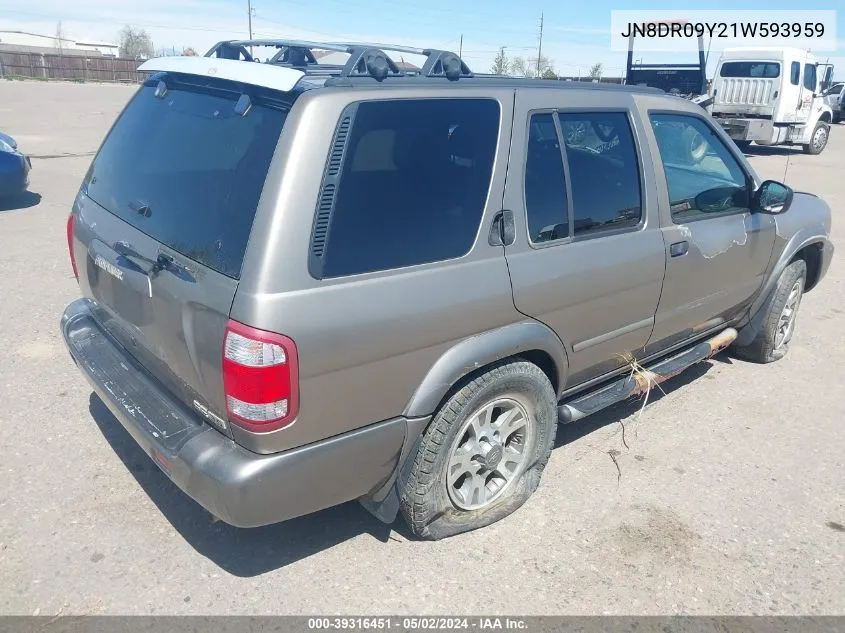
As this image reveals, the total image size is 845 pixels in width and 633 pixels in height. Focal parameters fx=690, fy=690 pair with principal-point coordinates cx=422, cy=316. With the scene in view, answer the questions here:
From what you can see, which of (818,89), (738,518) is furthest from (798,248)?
(818,89)

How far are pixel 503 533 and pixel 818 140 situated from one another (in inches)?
800

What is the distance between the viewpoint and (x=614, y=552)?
3.01 m

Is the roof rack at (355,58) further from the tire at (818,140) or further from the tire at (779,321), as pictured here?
the tire at (818,140)

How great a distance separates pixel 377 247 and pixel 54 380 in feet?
9.33

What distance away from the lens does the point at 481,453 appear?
9.97ft

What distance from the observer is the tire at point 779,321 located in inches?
185

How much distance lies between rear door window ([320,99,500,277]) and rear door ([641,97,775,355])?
1302mm

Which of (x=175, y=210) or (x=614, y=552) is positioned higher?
(x=175, y=210)

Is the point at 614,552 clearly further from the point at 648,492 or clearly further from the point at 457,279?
the point at 457,279

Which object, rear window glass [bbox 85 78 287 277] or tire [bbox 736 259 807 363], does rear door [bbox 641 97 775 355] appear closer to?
tire [bbox 736 259 807 363]

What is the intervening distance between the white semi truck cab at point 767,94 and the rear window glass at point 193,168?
17.5 meters

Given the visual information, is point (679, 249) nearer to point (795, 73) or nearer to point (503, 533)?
point (503, 533)

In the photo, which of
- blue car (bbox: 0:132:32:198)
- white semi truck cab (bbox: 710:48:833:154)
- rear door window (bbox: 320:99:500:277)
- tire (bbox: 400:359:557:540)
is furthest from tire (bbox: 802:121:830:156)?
rear door window (bbox: 320:99:500:277)

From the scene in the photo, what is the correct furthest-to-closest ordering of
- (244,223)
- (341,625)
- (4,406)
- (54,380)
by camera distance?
(54,380) < (4,406) < (341,625) < (244,223)
